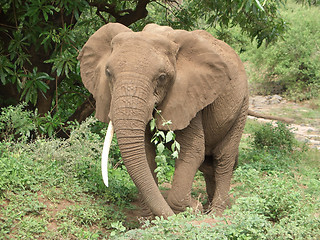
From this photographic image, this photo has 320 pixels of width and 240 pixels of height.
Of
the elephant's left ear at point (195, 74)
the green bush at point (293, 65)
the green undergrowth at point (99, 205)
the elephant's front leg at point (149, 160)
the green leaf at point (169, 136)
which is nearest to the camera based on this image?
the green undergrowth at point (99, 205)

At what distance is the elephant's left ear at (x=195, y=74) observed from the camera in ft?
15.8

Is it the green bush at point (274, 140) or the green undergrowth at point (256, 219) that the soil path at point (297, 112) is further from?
the green undergrowth at point (256, 219)

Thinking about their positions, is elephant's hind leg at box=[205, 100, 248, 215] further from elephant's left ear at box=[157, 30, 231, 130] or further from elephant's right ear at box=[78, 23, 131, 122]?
elephant's right ear at box=[78, 23, 131, 122]

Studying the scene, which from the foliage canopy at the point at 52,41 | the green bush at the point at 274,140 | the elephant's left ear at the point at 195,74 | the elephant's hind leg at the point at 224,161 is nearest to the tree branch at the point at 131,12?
the foliage canopy at the point at 52,41

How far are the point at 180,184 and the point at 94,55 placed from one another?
166cm

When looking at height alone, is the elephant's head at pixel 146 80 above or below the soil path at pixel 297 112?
above

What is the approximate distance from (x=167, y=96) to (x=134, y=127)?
702mm

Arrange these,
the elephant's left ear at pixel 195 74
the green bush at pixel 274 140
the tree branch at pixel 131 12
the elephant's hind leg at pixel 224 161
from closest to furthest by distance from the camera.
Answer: the elephant's left ear at pixel 195 74 < the elephant's hind leg at pixel 224 161 < the tree branch at pixel 131 12 < the green bush at pixel 274 140

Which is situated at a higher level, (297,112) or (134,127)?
(134,127)

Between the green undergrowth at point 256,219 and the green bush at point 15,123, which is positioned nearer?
the green undergrowth at point 256,219

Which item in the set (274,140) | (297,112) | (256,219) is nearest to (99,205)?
(256,219)

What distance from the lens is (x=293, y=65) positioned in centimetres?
1705

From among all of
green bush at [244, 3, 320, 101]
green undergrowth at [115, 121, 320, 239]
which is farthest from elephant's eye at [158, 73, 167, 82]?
green bush at [244, 3, 320, 101]

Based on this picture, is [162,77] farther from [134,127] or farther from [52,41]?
[52,41]
